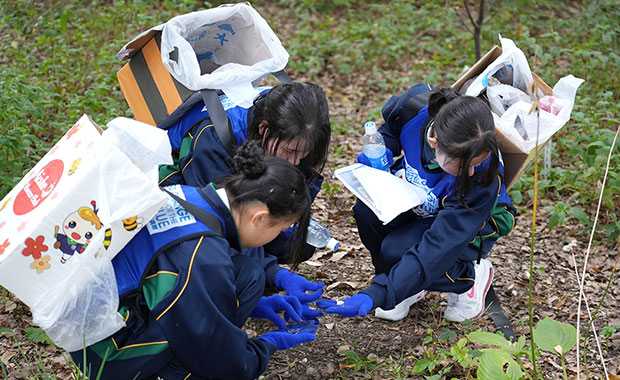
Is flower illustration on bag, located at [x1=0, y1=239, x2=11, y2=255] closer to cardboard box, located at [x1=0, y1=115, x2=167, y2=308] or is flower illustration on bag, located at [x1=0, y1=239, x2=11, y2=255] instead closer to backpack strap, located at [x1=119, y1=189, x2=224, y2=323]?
cardboard box, located at [x1=0, y1=115, x2=167, y2=308]

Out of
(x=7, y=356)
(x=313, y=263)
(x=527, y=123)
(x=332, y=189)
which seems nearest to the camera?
(x=527, y=123)

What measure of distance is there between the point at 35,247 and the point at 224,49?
1.80m

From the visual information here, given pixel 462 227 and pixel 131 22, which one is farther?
pixel 131 22

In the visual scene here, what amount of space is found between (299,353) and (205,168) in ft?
3.30

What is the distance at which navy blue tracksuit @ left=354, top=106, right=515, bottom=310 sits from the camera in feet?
9.02

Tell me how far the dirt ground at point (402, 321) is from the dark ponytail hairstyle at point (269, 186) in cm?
98

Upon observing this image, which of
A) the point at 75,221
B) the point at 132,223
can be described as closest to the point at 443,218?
the point at 132,223

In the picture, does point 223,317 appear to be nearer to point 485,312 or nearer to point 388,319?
point 388,319

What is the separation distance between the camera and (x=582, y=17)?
6781 mm

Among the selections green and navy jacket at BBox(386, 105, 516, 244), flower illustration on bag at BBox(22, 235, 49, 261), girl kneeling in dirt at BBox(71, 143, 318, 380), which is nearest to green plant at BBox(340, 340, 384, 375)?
girl kneeling in dirt at BBox(71, 143, 318, 380)

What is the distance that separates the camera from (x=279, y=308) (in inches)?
107

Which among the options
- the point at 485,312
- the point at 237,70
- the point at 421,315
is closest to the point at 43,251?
the point at 237,70

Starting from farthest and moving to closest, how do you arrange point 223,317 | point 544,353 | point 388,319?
point 388,319 < point 544,353 < point 223,317

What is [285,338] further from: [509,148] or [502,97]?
[502,97]
